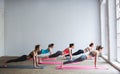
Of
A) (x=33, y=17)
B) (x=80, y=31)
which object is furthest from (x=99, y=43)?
(x=33, y=17)

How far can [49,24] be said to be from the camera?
1108 centimetres

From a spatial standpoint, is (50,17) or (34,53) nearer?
(34,53)

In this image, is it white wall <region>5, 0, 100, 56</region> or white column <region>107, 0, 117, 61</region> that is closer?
white column <region>107, 0, 117, 61</region>

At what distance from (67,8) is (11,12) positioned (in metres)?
2.73

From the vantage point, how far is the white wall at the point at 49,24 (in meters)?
11.0

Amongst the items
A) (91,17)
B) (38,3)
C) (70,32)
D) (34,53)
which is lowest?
(34,53)

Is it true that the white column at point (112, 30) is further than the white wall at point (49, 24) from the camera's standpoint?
No

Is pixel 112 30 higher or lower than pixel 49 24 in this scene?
lower

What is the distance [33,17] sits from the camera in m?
11.1

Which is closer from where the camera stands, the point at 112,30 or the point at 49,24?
the point at 112,30

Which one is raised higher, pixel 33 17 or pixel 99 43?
pixel 33 17

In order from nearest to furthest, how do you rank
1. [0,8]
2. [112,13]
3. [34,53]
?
[34,53] < [112,13] < [0,8]

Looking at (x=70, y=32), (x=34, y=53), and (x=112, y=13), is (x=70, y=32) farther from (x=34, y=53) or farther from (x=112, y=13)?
(x=34, y=53)

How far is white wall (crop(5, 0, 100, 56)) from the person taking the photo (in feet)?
36.0
